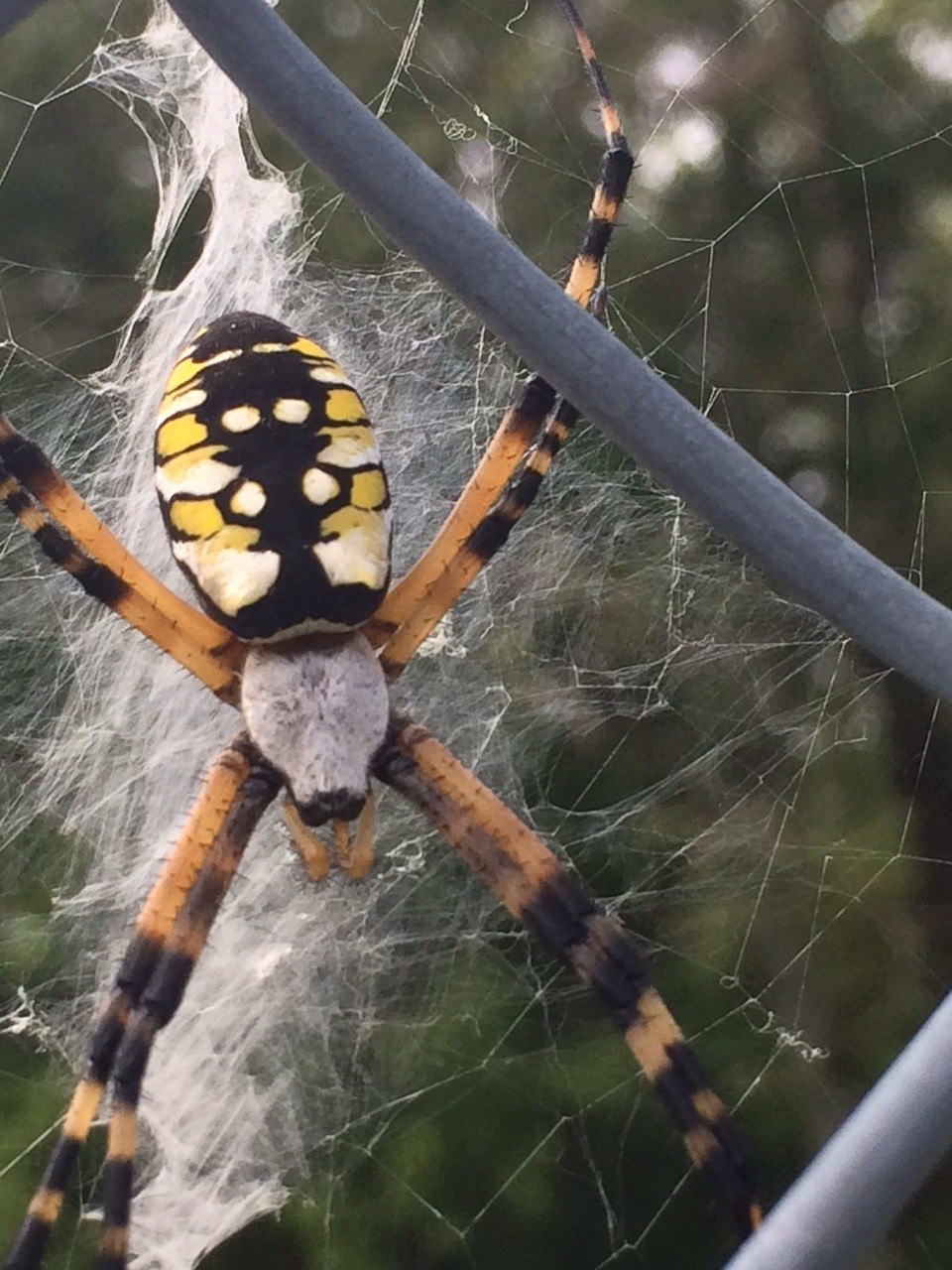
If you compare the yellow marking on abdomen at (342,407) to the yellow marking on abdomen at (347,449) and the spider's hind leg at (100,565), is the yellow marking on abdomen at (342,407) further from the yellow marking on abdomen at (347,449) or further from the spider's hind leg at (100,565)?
the spider's hind leg at (100,565)

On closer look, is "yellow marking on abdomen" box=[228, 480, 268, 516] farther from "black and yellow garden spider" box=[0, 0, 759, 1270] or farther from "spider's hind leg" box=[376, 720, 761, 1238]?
"spider's hind leg" box=[376, 720, 761, 1238]

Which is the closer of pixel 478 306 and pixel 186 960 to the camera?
pixel 478 306

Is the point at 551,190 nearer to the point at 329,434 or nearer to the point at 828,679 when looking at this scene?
the point at 828,679

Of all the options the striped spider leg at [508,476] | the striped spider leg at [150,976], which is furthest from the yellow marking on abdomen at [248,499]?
the striped spider leg at [150,976]

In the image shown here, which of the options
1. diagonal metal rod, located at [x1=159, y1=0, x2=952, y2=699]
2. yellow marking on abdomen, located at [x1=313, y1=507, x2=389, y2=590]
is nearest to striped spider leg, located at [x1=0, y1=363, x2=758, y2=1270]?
yellow marking on abdomen, located at [x1=313, y1=507, x2=389, y2=590]

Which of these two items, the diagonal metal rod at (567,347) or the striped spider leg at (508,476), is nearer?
the diagonal metal rod at (567,347)

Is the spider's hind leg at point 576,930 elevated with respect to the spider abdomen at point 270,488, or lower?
lower

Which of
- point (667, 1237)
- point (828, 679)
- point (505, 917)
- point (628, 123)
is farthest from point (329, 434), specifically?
point (628, 123)
